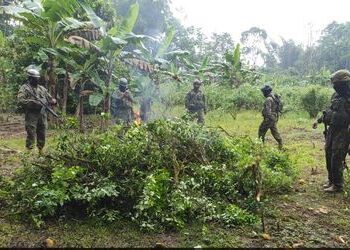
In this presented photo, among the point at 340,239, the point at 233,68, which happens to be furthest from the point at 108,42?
the point at 233,68

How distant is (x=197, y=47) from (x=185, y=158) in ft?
88.1

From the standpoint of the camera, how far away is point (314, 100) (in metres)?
17.1

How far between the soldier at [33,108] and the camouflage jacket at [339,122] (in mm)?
5284

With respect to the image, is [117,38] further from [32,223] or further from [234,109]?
[234,109]

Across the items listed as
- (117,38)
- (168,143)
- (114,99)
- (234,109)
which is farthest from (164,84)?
(168,143)

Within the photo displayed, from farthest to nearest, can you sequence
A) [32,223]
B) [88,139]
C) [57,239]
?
[88,139], [32,223], [57,239]

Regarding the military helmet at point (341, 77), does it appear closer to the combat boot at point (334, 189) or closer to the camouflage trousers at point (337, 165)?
the camouflage trousers at point (337, 165)

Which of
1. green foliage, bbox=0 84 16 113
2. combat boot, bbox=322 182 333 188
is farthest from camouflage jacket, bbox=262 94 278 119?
green foliage, bbox=0 84 16 113

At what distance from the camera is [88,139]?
18.2ft

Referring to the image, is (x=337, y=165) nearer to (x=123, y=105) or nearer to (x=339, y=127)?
(x=339, y=127)

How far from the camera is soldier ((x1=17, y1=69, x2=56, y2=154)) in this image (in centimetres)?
805

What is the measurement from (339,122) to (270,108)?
3.60m

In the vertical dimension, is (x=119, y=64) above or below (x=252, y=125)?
above

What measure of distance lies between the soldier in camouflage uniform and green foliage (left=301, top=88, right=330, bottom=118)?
11.0 meters
